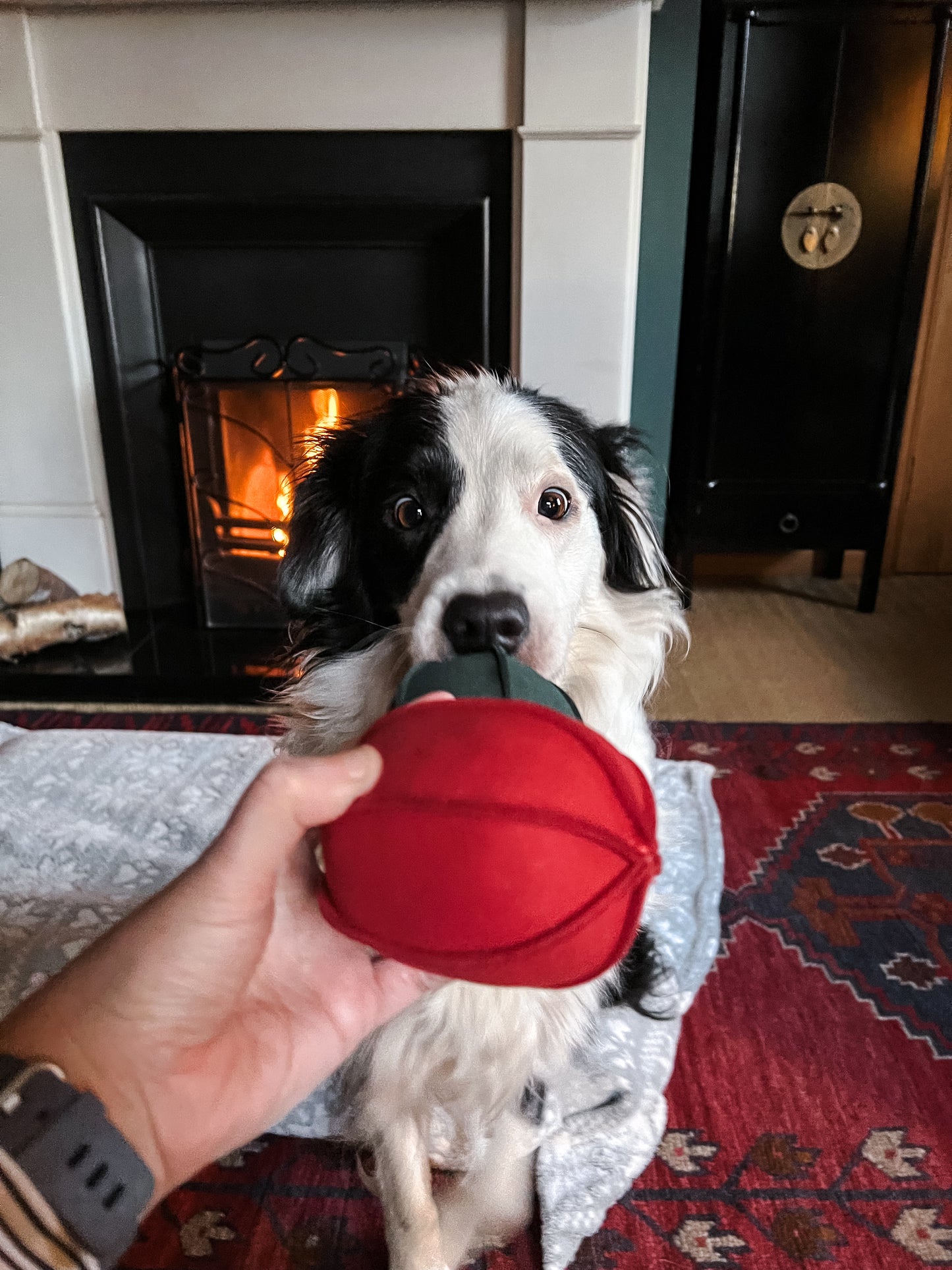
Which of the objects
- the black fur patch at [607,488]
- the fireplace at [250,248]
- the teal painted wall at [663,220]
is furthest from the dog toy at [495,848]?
the teal painted wall at [663,220]

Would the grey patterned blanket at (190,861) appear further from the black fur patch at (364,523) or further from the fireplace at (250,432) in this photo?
the fireplace at (250,432)

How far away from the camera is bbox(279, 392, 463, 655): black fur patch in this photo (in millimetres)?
1112

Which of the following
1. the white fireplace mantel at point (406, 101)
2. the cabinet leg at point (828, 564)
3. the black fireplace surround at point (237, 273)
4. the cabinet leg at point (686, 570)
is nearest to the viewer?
the white fireplace mantel at point (406, 101)

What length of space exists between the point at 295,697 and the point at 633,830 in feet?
2.14

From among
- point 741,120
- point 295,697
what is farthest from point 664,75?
point 295,697

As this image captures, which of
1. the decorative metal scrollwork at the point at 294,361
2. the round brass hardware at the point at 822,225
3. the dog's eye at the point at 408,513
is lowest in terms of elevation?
the dog's eye at the point at 408,513

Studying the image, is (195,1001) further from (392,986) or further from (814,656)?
(814,656)

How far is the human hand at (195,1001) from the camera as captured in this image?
0.57 m

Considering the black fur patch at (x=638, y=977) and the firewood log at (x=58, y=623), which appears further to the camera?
the firewood log at (x=58, y=623)

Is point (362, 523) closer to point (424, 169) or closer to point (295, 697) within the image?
point (295, 697)

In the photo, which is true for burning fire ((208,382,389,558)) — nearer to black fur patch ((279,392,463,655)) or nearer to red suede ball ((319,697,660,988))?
black fur patch ((279,392,463,655))

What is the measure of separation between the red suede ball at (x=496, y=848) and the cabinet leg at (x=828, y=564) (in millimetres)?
3564

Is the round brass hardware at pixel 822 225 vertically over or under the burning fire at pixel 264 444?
over

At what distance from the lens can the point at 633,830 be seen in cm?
61
